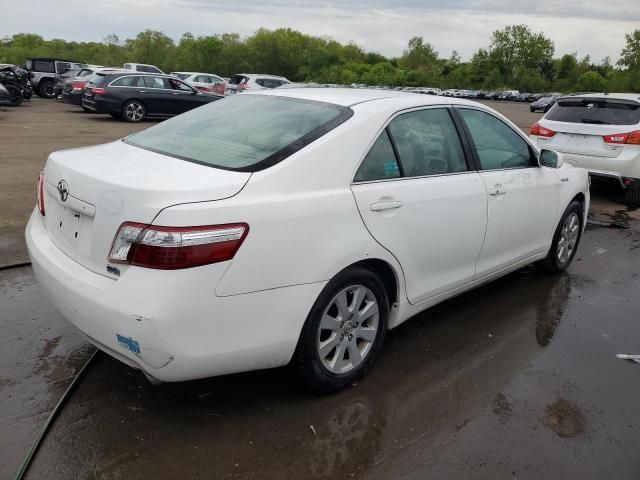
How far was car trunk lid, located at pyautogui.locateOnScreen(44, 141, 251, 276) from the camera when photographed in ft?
8.56

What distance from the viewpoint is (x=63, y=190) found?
3.02 metres

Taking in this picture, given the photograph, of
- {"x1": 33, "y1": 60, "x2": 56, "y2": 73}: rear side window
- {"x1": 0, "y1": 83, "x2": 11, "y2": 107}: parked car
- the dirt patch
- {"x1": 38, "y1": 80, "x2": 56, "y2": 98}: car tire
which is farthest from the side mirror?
{"x1": 33, "y1": 60, "x2": 56, "y2": 73}: rear side window

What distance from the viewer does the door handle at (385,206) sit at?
3217 mm

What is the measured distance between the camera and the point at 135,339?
2.56 meters

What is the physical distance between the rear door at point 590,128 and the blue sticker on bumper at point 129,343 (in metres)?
7.58

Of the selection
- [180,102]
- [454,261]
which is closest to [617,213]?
[454,261]

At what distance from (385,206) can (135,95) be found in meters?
16.1

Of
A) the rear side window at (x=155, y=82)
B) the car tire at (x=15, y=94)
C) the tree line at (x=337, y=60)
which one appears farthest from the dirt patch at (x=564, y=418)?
the tree line at (x=337, y=60)

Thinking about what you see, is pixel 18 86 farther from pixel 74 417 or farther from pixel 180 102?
pixel 74 417

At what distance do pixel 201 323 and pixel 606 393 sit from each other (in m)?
2.44

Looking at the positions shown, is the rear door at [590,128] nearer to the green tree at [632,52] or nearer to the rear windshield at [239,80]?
the rear windshield at [239,80]

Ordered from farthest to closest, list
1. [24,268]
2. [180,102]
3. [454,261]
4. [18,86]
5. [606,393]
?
[18,86]
[180,102]
[24,268]
[454,261]
[606,393]

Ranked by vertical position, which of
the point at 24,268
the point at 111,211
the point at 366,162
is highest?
the point at 366,162

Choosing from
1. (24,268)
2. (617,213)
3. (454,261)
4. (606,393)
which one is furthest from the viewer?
(617,213)
